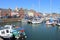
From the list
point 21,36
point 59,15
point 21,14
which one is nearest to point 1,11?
point 21,14

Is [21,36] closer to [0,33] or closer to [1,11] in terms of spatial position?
[0,33]

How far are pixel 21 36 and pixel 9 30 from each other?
2143 millimetres

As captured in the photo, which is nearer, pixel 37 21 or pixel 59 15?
pixel 37 21

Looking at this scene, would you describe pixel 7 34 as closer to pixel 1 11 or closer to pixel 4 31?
pixel 4 31

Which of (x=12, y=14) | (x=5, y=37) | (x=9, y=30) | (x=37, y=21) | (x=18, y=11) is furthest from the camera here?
(x=18, y=11)

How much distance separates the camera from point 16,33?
2509cm

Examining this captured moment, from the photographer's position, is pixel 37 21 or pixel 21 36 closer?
pixel 21 36

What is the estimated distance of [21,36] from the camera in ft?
84.7

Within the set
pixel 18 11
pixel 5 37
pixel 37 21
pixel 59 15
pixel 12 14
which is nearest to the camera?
pixel 5 37

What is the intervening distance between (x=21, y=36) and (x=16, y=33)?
113cm

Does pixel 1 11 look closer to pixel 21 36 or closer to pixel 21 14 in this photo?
pixel 21 14

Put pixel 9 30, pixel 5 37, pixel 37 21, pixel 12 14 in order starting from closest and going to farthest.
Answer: pixel 5 37 → pixel 9 30 → pixel 37 21 → pixel 12 14

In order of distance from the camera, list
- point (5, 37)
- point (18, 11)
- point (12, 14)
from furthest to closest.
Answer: point (18, 11), point (12, 14), point (5, 37)

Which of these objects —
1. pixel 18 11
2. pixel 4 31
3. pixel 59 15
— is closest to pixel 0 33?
pixel 4 31
